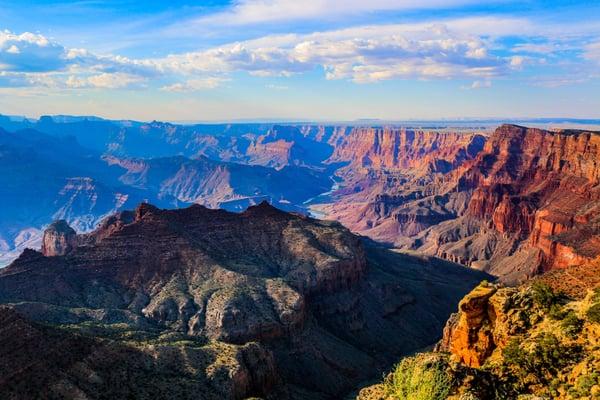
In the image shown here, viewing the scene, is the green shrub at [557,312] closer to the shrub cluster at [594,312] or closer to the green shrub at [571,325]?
the green shrub at [571,325]

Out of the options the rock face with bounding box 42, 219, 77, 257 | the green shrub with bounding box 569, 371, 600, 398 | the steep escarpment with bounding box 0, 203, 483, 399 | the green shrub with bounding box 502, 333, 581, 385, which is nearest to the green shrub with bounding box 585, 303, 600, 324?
the green shrub with bounding box 502, 333, 581, 385

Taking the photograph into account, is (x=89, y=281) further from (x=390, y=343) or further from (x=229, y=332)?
(x=390, y=343)

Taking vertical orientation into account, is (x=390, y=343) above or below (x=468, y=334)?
below

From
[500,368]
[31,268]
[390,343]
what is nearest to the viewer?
[500,368]

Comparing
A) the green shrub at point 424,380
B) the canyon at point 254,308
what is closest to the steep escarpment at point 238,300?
the canyon at point 254,308

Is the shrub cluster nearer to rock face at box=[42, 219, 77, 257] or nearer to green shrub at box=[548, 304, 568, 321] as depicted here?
green shrub at box=[548, 304, 568, 321]

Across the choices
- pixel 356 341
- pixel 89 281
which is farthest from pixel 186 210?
pixel 356 341

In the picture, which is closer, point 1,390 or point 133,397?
point 1,390

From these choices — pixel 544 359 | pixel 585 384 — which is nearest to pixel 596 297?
pixel 544 359
